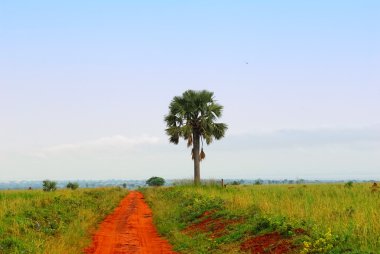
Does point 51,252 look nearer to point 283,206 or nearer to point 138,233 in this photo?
point 138,233

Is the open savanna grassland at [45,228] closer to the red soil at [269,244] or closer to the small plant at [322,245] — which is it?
the red soil at [269,244]

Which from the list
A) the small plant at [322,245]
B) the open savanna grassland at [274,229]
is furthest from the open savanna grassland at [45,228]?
the small plant at [322,245]

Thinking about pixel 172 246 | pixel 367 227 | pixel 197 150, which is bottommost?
pixel 172 246

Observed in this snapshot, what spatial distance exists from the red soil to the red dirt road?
2.83 metres

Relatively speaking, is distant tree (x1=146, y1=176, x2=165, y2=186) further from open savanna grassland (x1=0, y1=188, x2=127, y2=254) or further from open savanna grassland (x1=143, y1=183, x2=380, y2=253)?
open savanna grassland (x1=143, y1=183, x2=380, y2=253)

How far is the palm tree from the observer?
45531 mm

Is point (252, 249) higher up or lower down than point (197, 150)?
lower down

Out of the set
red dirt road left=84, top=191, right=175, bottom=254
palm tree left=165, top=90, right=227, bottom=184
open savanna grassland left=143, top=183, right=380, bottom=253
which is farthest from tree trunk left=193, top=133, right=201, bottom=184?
open savanna grassland left=143, top=183, right=380, bottom=253

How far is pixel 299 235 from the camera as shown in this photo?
1173cm

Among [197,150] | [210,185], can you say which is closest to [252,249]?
[210,185]

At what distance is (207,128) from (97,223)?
86.7 ft

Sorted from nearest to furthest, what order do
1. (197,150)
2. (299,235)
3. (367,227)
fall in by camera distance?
(367,227) < (299,235) < (197,150)

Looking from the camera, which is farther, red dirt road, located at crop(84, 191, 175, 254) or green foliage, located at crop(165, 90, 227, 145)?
green foliage, located at crop(165, 90, 227, 145)

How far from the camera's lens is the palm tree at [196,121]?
4553 centimetres
